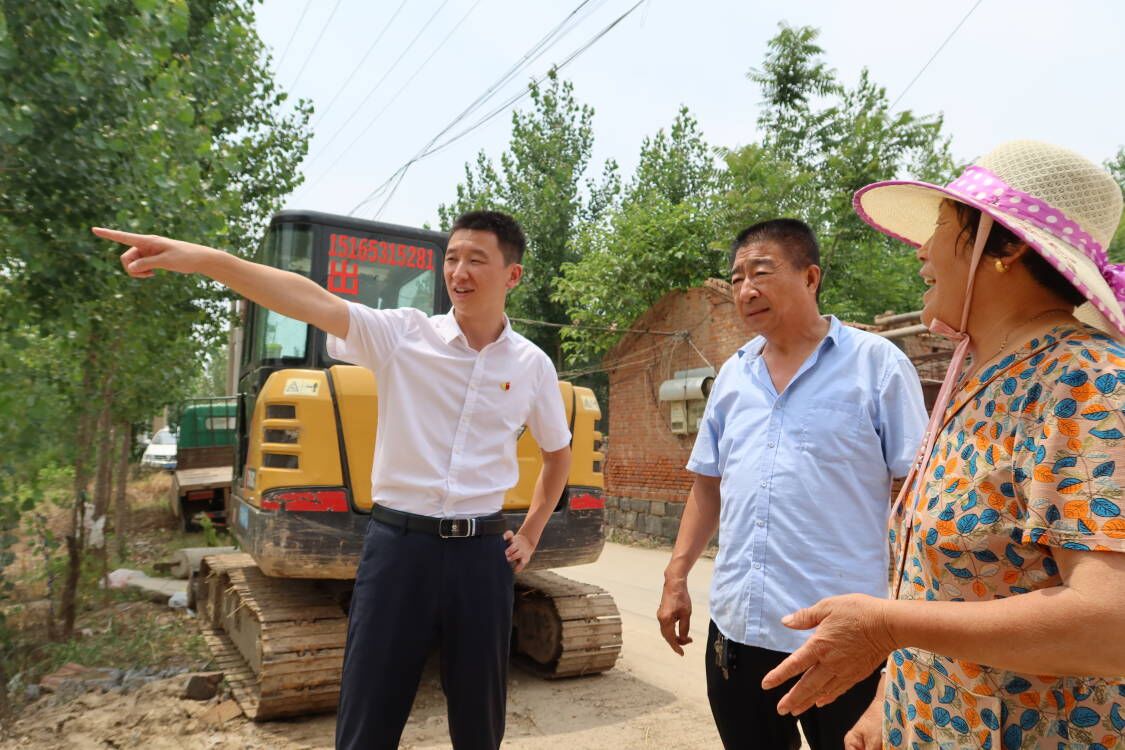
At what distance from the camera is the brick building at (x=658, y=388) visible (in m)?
12.1

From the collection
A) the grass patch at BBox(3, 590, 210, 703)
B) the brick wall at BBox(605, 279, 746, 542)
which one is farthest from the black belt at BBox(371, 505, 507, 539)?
→ the brick wall at BBox(605, 279, 746, 542)

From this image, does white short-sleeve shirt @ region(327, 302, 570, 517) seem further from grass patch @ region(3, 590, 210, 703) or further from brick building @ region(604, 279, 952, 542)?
brick building @ region(604, 279, 952, 542)

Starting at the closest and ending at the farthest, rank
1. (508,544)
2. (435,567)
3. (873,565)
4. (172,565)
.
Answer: (873,565) → (435,567) → (508,544) → (172,565)

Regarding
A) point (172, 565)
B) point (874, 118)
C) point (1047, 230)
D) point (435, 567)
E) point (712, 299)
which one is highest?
point (874, 118)

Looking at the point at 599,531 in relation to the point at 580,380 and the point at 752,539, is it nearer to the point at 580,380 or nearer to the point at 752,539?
the point at 752,539

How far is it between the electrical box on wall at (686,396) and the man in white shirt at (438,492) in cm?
951

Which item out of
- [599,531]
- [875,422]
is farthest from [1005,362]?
[599,531]

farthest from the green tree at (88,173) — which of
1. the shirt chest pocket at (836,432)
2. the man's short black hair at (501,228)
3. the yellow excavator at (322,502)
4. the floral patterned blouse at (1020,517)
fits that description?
the floral patterned blouse at (1020,517)

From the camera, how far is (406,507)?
251 cm

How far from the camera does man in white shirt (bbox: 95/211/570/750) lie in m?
2.38

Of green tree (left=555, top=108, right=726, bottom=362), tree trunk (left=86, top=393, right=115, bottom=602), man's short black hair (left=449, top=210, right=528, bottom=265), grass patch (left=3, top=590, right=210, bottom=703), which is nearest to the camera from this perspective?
man's short black hair (left=449, top=210, right=528, bottom=265)

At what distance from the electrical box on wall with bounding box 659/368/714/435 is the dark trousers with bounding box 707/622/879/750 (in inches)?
389

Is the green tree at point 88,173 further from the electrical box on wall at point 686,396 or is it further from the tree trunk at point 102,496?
the electrical box on wall at point 686,396

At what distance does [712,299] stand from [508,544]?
32.7ft
